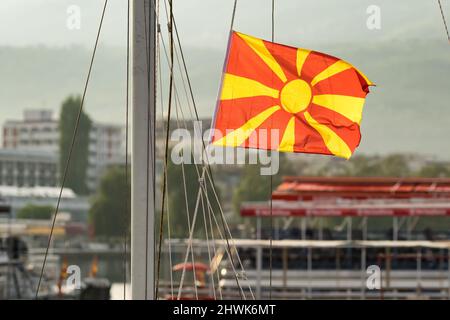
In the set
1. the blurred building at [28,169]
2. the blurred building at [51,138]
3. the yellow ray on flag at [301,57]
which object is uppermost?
the yellow ray on flag at [301,57]

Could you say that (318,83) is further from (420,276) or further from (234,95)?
(420,276)

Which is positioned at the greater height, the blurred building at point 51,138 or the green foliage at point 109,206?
the blurred building at point 51,138

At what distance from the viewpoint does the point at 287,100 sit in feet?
40.5

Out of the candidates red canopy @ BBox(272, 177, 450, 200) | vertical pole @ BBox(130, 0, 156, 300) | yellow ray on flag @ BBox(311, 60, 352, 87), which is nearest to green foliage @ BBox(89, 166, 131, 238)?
red canopy @ BBox(272, 177, 450, 200)

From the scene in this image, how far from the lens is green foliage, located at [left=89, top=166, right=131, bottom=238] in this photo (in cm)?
10094

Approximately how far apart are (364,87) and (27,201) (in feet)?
345

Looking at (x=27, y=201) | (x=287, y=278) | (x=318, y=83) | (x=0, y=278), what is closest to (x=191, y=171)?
(x=27, y=201)

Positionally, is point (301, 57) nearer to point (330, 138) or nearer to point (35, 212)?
point (330, 138)

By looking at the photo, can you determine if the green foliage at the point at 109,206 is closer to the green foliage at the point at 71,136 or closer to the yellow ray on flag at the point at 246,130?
the green foliage at the point at 71,136

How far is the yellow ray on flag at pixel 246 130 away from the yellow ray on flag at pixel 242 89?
205 mm

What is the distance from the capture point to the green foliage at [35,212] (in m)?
107

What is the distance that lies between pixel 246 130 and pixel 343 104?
1.26 meters

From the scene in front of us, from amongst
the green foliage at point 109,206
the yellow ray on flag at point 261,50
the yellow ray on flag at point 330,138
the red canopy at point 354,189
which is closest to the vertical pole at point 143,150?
the yellow ray on flag at point 261,50
